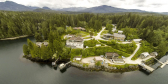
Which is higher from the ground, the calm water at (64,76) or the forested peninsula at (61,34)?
the forested peninsula at (61,34)

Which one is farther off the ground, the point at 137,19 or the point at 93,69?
the point at 137,19

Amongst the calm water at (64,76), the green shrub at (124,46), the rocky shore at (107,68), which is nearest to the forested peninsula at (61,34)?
the green shrub at (124,46)

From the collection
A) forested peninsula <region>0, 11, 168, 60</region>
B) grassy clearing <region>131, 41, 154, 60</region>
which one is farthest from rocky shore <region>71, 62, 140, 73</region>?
grassy clearing <region>131, 41, 154, 60</region>

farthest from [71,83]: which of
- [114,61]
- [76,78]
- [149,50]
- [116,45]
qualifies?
[149,50]

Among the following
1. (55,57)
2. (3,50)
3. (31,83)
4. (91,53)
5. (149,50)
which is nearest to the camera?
(31,83)

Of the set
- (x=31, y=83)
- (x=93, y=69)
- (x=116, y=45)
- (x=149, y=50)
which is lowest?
(x=31, y=83)

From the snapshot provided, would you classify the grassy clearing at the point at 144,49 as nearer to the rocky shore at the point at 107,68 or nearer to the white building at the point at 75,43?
the rocky shore at the point at 107,68

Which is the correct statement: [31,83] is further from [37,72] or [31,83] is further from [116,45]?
[116,45]

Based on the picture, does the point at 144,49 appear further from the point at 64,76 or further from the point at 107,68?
the point at 64,76
